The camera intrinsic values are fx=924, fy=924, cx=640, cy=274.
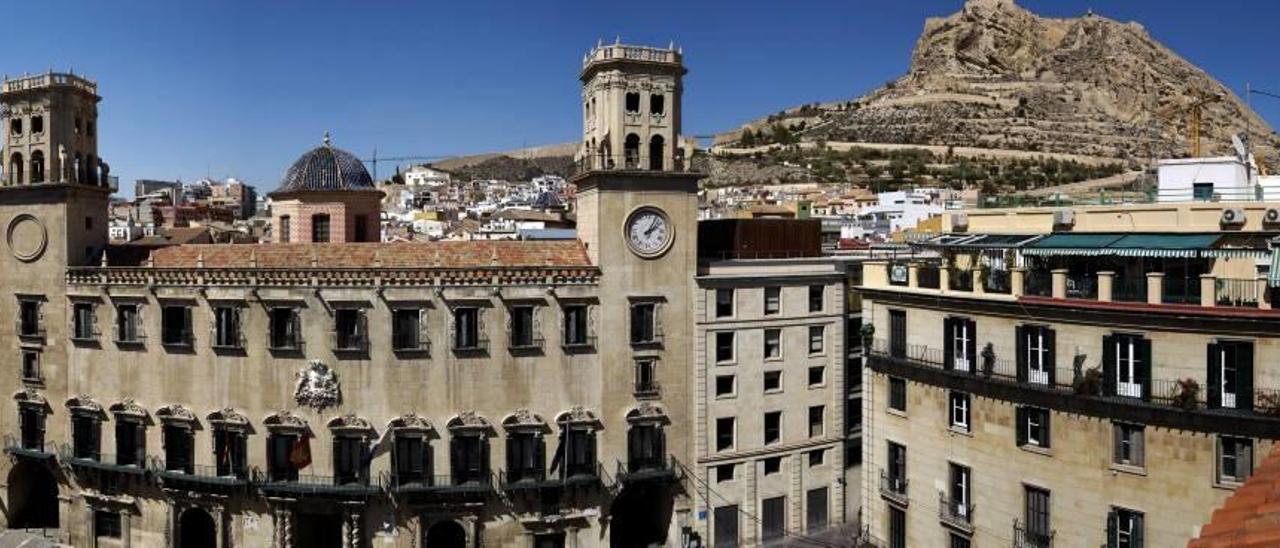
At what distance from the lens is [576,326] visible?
119ft

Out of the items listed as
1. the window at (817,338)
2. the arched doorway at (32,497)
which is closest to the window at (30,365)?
the arched doorway at (32,497)

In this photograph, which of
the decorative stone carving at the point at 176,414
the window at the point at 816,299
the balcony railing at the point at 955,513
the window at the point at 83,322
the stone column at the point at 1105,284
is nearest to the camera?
the stone column at the point at 1105,284

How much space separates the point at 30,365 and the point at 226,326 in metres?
10.8

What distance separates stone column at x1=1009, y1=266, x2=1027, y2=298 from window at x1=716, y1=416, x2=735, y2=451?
14.0 meters

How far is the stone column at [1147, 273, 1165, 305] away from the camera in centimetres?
2381

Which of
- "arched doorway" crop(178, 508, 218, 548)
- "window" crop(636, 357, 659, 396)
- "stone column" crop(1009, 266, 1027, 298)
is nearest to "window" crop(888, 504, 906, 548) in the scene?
"stone column" crop(1009, 266, 1027, 298)

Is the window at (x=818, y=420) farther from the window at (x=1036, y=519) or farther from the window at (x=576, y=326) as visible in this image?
the window at (x=1036, y=519)

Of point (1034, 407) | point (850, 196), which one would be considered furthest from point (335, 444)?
point (850, 196)

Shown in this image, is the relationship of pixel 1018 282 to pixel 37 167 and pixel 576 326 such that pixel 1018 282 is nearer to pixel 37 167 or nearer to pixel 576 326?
pixel 576 326

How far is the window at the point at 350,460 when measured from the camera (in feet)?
116

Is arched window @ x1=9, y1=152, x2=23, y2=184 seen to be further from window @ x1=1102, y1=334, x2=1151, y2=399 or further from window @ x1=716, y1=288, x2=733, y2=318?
window @ x1=1102, y1=334, x2=1151, y2=399

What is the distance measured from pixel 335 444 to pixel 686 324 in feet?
47.4

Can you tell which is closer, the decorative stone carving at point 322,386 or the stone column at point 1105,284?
the stone column at point 1105,284

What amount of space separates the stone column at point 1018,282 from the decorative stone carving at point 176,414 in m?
30.9
